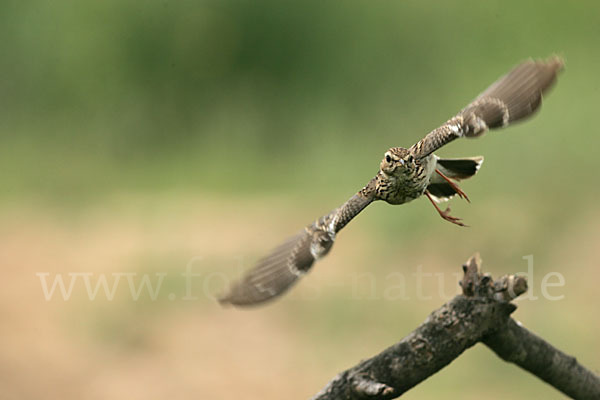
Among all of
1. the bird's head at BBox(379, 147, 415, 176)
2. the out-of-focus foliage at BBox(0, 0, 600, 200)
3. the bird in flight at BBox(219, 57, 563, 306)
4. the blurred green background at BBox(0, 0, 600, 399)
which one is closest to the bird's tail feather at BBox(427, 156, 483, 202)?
the bird in flight at BBox(219, 57, 563, 306)

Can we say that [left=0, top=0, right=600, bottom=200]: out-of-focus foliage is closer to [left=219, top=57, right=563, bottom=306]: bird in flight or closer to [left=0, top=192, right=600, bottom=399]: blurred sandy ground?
[left=0, top=192, right=600, bottom=399]: blurred sandy ground

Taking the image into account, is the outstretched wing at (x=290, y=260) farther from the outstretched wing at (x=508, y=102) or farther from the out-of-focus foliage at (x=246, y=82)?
the out-of-focus foliage at (x=246, y=82)

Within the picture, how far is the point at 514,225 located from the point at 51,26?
7.02m

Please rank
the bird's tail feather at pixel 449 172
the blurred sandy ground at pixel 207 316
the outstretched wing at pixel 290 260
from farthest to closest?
the blurred sandy ground at pixel 207 316
the bird's tail feather at pixel 449 172
the outstretched wing at pixel 290 260

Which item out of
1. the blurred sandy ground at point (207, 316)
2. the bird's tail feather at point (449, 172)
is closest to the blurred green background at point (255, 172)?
the blurred sandy ground at point (207, 316)

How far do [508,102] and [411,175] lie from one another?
72cm

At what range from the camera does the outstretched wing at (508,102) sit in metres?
4.77

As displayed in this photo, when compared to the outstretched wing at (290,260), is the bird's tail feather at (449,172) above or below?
above

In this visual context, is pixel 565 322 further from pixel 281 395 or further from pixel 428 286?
pixel 281 395

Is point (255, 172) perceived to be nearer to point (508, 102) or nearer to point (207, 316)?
point (207, 316)

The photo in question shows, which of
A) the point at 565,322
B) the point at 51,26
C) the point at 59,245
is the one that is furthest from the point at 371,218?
the point at 51,26

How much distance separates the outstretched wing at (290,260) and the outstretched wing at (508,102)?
1.69ft

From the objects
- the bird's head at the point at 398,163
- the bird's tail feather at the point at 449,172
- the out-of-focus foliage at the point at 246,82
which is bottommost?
the bird's head at the point at 398,163

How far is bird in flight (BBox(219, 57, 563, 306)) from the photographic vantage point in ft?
14.4
